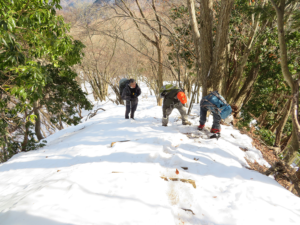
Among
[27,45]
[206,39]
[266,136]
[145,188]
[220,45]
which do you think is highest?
[206,39]

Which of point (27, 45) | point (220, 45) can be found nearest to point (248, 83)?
point (220, 45)

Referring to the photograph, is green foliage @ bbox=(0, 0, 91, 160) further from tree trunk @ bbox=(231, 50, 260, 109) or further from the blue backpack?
tree trunk @ bbox=(231, 50, 260, 109)

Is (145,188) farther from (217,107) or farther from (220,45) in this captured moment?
(220,45)

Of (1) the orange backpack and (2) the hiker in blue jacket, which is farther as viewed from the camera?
(1) the orange backpack

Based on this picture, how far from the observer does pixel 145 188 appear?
2404 mm

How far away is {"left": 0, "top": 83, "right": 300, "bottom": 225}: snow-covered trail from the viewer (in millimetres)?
1974

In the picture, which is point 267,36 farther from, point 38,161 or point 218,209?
point 38,161

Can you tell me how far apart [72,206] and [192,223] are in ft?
5.07

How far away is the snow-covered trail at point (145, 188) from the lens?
6.48 ft

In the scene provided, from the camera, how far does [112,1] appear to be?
8047 mm

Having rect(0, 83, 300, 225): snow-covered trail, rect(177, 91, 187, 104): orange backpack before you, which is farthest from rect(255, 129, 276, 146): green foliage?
rect(177, 91, 187, 104): orange backpack

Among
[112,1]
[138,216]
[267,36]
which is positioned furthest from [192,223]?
[112,1]

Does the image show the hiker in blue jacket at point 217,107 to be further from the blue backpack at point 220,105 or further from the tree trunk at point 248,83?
the tree trunk at point 248,83

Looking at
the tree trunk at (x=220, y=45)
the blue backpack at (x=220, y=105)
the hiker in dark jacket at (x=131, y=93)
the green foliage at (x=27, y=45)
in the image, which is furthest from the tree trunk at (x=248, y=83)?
the green foliage at (x=27, y=45)
